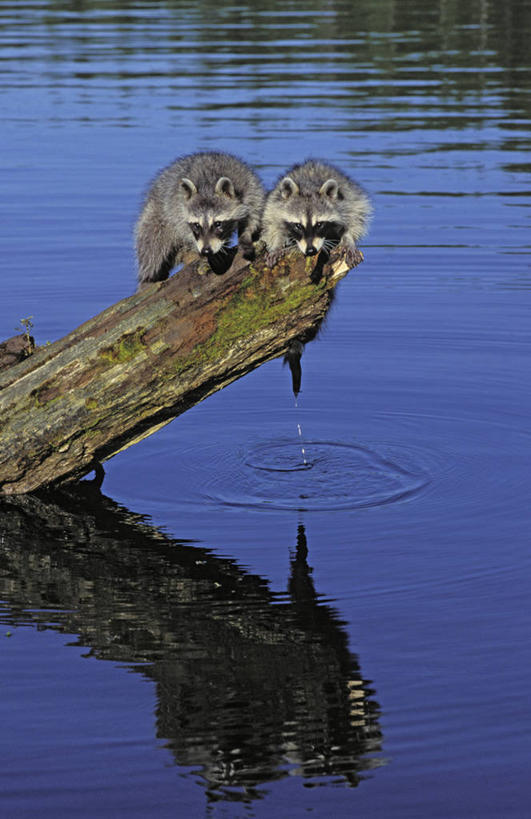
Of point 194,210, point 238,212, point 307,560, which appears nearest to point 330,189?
point 238,212

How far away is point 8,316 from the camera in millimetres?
12703

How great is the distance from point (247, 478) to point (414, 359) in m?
3.16

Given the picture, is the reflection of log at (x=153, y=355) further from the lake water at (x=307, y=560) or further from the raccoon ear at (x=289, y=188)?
the raccoon ear at (x=289, y=188)

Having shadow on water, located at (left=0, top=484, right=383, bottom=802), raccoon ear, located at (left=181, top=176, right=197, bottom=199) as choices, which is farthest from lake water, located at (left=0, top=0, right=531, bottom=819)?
raccoon ear, located at (left=181, top=176, right=197, bottom=199)

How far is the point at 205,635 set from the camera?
6.70 m

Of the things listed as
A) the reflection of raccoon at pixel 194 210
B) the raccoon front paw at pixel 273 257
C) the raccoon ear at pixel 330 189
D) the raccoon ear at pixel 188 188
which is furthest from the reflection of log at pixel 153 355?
the raccoon ear at pixel 188 188

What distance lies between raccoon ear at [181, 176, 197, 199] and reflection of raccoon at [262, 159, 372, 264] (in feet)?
1.81

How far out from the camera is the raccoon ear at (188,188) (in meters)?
8.93

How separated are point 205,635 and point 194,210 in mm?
3245

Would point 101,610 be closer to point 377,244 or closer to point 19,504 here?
point 19,504

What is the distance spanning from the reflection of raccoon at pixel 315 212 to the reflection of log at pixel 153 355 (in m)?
0.27

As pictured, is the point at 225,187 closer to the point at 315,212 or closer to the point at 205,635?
the point at 315,212

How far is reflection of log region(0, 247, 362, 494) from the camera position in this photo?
773 centimetres

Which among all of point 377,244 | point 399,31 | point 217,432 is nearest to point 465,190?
point 377,244
